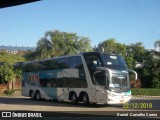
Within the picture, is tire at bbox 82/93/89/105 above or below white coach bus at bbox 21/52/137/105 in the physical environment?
below

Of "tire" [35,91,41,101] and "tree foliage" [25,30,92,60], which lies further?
"tire" [35,91,41,101]

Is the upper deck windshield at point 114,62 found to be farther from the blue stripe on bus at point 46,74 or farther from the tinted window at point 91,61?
the blue stripe on bus at point 46,74

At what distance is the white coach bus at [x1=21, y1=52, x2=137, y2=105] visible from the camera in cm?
1395

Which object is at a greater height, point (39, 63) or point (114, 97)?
point (39, 63)

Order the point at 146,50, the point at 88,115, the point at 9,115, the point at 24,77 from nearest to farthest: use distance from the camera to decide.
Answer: the point at 9,115
the point at 88,115
the point at 146,50
the point at 24,77

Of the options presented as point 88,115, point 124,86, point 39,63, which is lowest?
point 88,115

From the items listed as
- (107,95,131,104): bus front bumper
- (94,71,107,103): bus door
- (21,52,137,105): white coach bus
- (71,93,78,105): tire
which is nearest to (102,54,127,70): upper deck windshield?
(21,52,137,105): white coach bus

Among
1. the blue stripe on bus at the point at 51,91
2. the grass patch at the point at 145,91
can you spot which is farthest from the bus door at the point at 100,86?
the blue stripe on bus at the point at 51,91

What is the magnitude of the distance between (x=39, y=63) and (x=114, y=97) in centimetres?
352

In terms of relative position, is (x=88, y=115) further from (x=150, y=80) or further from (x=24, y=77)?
(x=24, y=77)

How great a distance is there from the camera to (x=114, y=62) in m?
13.8

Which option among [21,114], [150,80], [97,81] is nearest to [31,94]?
[97,81]

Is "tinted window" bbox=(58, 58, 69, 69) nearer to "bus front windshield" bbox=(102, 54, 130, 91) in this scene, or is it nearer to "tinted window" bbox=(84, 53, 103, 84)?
"tinted window" bbox=(84, 53, 103, 84)

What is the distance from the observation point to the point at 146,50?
526 inches
